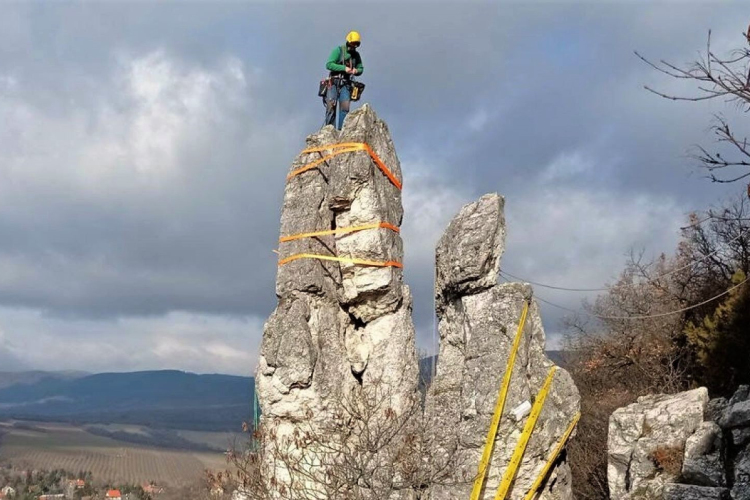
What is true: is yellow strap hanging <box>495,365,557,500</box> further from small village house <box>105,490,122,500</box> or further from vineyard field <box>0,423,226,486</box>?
vineyard field <box>0,423,226,486</box>

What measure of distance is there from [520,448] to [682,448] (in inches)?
114

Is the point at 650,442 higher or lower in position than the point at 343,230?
lower

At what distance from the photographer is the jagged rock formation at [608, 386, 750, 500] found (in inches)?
456

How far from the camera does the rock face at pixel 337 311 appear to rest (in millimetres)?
14211

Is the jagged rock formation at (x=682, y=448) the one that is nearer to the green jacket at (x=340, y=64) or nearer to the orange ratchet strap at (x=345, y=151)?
the orange ratchet strap at (x=345, y=151)

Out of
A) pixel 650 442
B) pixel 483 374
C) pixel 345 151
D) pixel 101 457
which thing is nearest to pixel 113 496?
pixel 101 457

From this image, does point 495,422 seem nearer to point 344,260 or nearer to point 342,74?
point 344,260

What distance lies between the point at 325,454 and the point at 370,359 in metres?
2.52

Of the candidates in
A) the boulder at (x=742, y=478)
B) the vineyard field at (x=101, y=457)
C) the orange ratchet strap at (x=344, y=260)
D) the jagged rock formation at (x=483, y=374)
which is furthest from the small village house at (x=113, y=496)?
the boulder at (x=742, y=478)

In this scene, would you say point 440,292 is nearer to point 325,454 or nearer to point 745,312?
point 325,454

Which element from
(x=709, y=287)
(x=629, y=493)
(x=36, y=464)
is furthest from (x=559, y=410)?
(x=36, y=464)

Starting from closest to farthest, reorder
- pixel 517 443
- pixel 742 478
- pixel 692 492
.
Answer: pixel 742 478
pixel 692 492
pixel 517 443

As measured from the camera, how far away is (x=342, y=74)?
1712 cm

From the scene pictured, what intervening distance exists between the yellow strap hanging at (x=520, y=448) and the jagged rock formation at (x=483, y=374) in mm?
139
